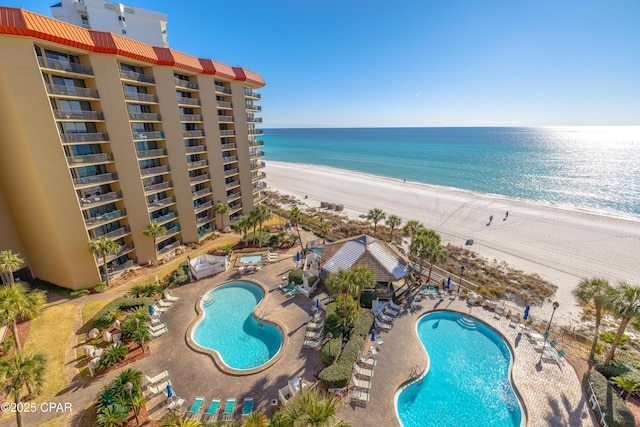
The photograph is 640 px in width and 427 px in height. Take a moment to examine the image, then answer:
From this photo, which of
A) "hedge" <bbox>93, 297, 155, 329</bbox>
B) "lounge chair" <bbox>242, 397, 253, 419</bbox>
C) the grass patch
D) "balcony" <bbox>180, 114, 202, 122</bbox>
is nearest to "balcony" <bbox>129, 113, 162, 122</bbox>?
"balcony" <bbox>180, 114, 202, 122</bbox>

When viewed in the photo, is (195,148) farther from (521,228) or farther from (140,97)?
(521,228)

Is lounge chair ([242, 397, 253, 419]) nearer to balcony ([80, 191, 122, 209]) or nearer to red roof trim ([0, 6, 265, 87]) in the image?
balcony ([80, 191, 122, 209])

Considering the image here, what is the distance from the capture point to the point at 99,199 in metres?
28.7

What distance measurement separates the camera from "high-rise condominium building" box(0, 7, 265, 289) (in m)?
23.0

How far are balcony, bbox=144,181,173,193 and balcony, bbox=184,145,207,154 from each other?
204 inches

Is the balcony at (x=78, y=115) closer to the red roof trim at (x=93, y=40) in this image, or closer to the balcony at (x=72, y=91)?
the balcony at (x=72, y=91)

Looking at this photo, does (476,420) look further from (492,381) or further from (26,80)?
(26,80)

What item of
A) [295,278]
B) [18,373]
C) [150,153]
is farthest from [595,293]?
[150,153]

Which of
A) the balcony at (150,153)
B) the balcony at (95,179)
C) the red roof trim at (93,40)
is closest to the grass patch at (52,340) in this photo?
the balcony at (95,179)

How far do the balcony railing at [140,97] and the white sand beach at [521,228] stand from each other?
131ft

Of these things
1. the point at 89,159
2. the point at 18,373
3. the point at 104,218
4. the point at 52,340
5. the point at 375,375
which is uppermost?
the point at 89,159

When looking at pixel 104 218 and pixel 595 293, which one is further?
pixel 104 218

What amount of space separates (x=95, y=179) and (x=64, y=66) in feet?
34.3

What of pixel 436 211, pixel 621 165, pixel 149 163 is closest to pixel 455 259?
pixel 436 211
